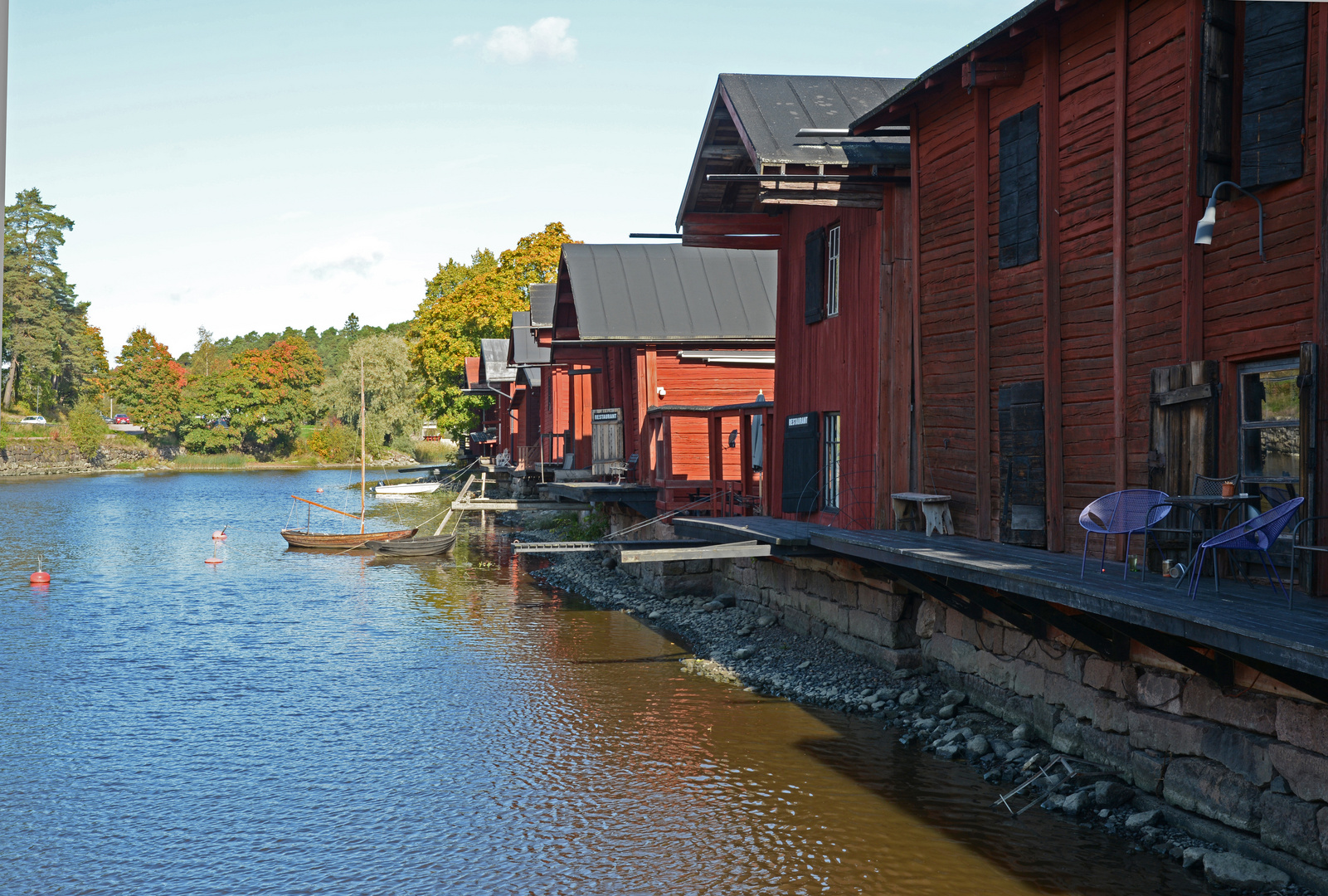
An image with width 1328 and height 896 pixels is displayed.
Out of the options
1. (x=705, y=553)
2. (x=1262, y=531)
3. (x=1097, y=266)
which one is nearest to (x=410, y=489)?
(x=705, y=553)

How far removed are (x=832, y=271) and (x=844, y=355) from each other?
4.99 feet

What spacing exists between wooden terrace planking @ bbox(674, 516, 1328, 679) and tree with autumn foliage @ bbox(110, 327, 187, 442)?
3762 inches

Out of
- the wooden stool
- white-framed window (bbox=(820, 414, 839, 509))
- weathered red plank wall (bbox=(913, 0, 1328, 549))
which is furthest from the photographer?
white-framed window (bbox=(820, 414, 839, 509))

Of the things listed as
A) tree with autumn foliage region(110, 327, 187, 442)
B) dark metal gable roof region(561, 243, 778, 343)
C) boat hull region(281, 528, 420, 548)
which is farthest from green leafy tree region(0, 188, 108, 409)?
dark metal gable roof region(561, 243, 778, 343)

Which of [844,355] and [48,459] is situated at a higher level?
[844,355]

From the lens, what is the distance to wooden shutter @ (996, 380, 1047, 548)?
36.8ft

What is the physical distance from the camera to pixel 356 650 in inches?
760

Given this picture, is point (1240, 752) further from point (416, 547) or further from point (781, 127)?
point (416, 547)

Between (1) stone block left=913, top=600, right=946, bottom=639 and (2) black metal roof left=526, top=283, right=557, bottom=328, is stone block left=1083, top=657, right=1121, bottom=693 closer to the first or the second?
(1) stone block left=913, top=600, right=946, bottom=639

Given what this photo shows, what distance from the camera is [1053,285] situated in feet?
36.2

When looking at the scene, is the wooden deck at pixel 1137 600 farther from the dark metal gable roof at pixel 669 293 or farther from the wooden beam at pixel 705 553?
the dark metal gable roof at pixel 669 293

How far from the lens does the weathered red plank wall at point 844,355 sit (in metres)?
14.8

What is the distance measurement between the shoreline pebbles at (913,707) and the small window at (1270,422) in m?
2.87

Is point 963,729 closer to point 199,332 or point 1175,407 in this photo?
point 1175,407
